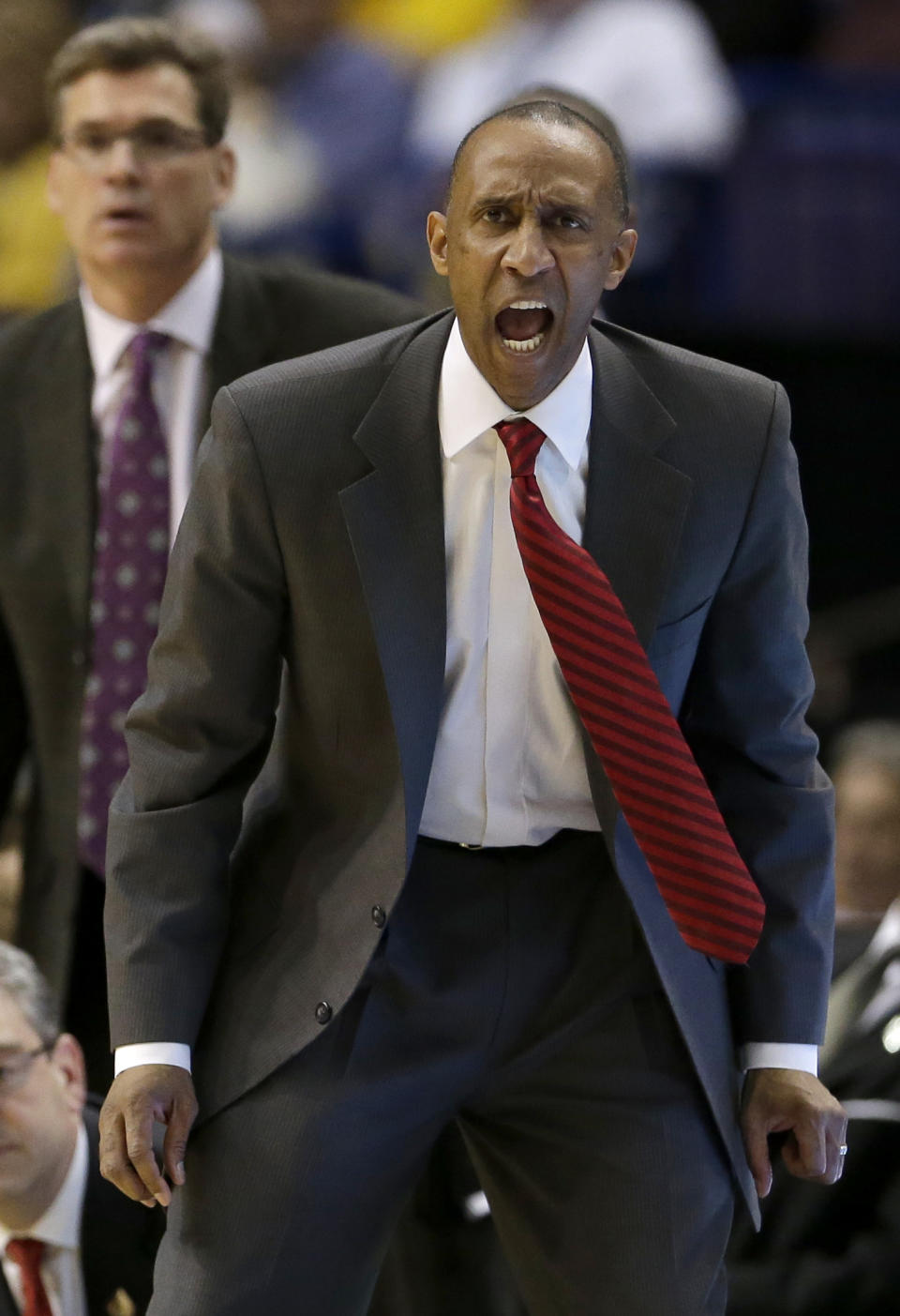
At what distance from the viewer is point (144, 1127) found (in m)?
2.14

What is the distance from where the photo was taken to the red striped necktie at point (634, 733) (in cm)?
215

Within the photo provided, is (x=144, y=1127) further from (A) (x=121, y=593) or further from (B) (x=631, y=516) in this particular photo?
(A) (x=121, y=593)

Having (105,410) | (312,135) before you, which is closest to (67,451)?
(105,410)

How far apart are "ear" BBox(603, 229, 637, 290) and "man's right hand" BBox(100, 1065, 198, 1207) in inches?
35.3

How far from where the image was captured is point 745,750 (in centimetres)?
230

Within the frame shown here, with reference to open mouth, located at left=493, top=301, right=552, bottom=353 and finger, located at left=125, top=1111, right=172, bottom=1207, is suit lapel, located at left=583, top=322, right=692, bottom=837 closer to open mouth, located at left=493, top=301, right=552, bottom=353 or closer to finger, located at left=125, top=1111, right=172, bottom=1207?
open mouth, located at left=493, top=301, right=552, bottom=353

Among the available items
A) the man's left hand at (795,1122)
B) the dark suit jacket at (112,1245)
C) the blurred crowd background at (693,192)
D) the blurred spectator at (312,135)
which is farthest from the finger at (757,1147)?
the blurred spectator at (312,135)

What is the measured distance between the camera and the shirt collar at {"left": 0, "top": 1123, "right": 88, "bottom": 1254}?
9.27ft

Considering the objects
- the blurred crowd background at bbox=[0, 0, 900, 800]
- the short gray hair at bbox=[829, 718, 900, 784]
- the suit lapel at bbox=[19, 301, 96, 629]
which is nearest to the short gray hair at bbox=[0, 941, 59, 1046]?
the suit lapel at bbox=[19, 301, 96, 629]

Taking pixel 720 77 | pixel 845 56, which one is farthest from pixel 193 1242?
pixel 845 56

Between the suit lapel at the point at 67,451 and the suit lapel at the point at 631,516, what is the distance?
124 centimetres

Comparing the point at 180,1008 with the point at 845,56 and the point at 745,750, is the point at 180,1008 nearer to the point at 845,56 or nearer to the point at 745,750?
the point at 745,750

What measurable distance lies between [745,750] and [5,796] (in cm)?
151

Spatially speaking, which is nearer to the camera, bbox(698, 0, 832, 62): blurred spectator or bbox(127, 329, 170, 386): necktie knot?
bbox(127, 329, 170, 386): necktie knot
